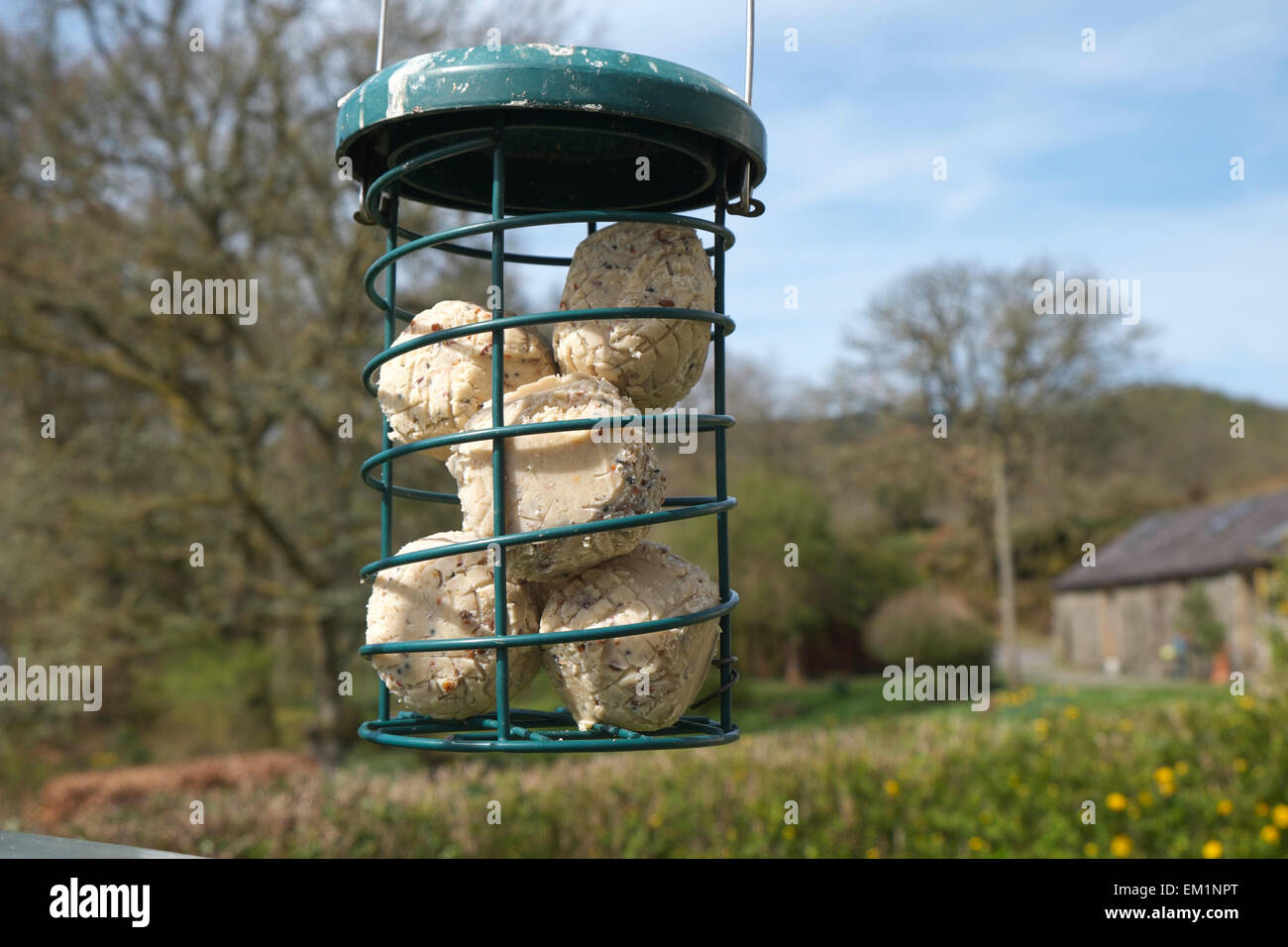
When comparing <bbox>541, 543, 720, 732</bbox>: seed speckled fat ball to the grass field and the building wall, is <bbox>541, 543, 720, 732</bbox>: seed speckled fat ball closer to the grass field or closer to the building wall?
the grass field

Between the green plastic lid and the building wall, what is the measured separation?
777 inches

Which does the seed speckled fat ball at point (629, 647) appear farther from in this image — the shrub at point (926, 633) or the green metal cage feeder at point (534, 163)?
the shrub at point (926, 633)

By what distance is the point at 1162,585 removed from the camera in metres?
22.4

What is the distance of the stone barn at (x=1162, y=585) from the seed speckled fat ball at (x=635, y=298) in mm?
19792

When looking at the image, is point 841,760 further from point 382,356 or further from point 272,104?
point 272,104

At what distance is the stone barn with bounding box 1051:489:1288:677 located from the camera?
1973cm

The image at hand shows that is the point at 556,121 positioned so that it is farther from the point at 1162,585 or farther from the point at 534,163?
the point at 1162,585

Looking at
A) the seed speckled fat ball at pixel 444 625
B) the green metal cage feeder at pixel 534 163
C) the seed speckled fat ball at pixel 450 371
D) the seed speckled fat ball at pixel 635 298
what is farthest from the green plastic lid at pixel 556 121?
the seed speckled fat ball at pixel 444 625

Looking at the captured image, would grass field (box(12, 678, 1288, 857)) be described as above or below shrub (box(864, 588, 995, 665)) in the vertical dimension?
above

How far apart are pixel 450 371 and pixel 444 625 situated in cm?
41

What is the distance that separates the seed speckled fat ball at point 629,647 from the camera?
155 cm

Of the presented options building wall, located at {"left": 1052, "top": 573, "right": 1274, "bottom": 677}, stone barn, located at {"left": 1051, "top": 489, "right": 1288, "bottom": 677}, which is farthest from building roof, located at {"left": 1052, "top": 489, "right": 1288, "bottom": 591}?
building wall, located at {"left": 1052, "top": 573, "right": 1274, "bottom": 677}

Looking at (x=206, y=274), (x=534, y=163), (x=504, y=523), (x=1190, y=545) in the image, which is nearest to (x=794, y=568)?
(x=1190, y=545)

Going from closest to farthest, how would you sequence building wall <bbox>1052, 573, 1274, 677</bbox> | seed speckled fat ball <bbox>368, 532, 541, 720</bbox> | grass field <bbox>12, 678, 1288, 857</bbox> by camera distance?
seed speckled fat ball <bbox>368, 532, 541, 720</bbox> → grass field <bbox>12, 678, 1288, 857</bbox> → building wall <bbox>1052, 573, 1274, 677</bbox>
